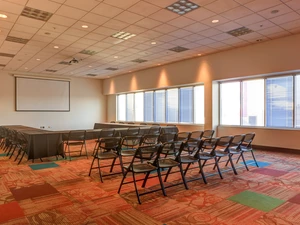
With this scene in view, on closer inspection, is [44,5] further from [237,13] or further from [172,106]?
[172,106]

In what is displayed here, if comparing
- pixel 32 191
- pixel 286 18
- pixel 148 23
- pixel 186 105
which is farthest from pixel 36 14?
pixel 186 105

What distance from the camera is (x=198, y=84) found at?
1026 cm

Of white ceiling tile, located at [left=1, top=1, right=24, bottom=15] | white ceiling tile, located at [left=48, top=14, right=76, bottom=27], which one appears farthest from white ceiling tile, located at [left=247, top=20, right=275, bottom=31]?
white ceiling tile, located at [left=1, top=1, right=24, bottom=15]

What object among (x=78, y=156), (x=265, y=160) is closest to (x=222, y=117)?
(x=265, y=160)

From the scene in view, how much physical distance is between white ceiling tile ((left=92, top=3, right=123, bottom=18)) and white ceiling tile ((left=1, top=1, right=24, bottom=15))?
63.5 inches

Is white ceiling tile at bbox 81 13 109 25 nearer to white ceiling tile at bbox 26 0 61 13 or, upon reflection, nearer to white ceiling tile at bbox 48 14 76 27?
white ceiling tile at bbox 48 14 76 27

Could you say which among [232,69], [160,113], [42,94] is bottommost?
[160,113]

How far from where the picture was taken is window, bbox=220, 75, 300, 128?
298 inches

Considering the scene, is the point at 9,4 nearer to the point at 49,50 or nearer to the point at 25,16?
the point at 25,16

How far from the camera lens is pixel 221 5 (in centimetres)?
504

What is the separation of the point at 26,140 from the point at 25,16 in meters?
3.16

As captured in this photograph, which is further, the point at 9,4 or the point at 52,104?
the point at 52,104

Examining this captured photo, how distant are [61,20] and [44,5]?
0.83 metres

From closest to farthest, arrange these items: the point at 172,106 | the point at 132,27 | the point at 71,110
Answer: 1. the point at 132,27
2. the point at 172,106
3. the point at 71,110
